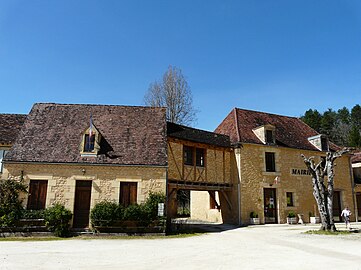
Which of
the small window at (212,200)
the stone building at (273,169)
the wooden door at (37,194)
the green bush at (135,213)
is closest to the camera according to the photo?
the green bush at (135,213)

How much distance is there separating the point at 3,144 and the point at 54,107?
126 inches

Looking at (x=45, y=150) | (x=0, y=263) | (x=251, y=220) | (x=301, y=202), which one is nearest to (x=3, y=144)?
(x=45, y=150)

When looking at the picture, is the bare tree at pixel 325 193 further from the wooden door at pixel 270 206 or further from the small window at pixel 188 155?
the small window at pixel 188 155

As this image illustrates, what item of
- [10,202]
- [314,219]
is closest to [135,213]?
[10,202]

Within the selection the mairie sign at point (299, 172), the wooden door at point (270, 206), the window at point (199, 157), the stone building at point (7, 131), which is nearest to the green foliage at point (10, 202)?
the stone building at point (7, 131)

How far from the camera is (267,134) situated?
1964cm

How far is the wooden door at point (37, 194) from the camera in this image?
13580 mm

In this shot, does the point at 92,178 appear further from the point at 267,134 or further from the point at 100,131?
the point at 267,134

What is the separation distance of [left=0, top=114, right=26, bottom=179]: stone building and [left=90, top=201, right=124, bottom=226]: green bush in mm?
4175

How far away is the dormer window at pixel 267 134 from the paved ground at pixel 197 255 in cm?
844

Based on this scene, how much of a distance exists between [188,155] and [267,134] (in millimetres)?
5782

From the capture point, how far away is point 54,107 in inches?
676

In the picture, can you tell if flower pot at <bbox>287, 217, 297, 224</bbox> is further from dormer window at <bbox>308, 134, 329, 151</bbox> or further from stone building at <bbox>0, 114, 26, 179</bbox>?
stone building at <bbox>0, 114, 26, 179</bbox>

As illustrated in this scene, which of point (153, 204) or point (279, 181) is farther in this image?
point (279, 181)
